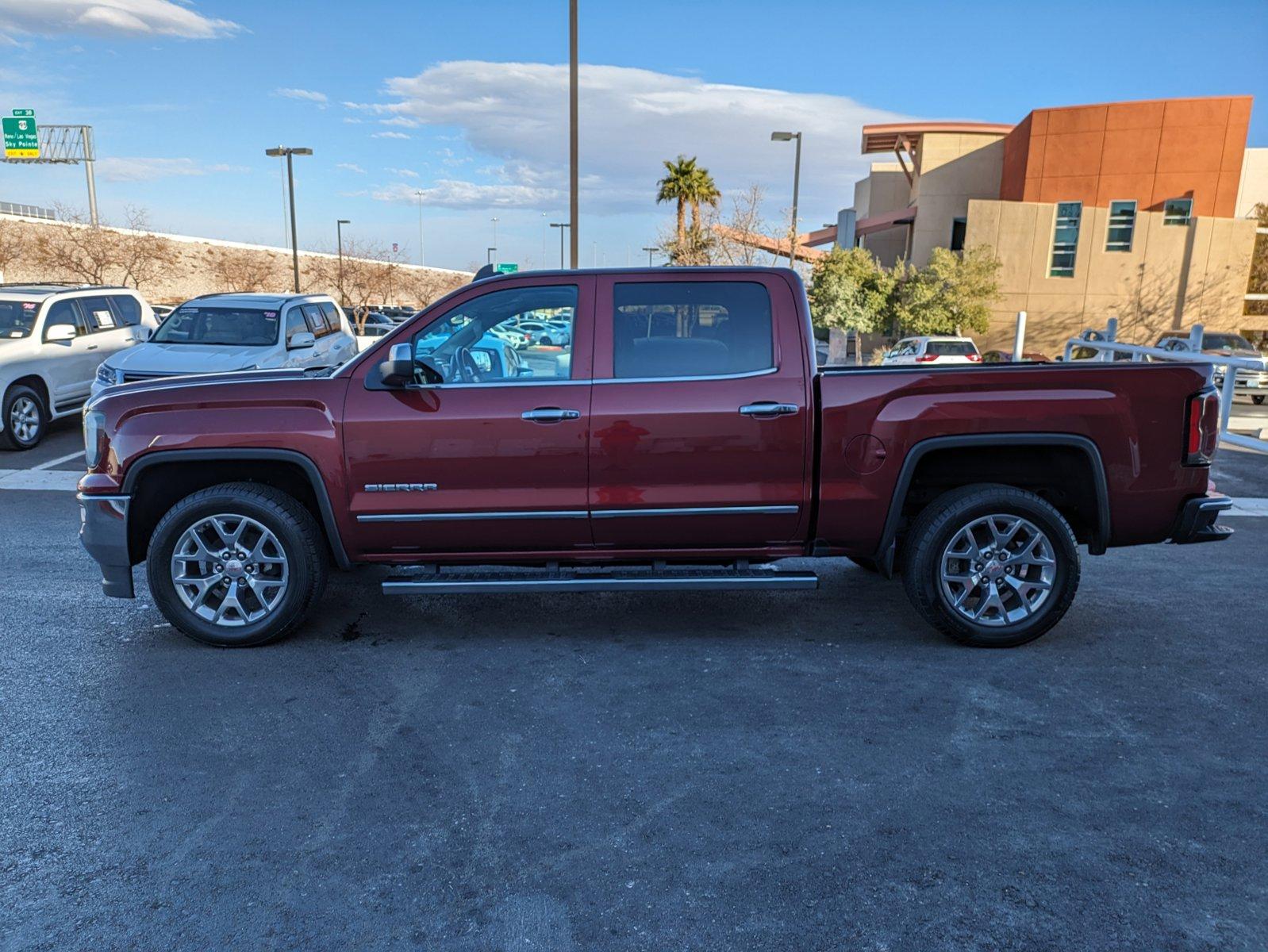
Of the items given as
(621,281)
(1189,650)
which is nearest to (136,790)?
(621,281)

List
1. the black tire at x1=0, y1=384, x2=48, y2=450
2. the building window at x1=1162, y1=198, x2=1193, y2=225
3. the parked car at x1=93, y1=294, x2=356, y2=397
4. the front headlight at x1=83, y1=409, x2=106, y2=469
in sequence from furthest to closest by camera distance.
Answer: the building window at x1=1162, y1=198, x2=1193, y2=225 → the black tire at x1=0, y1=384, x2=48, y2=450 → the parked car at x1=93, y1=294, x2=356, y2=397 → the front headlight at x1=83, y1=409, x2=106, y2=469

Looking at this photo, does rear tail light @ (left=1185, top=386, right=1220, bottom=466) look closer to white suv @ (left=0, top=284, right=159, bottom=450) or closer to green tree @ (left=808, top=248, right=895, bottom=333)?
white suv @ (left=0, top=284, right=159, bottom=450)

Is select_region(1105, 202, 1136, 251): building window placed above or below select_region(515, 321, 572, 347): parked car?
above

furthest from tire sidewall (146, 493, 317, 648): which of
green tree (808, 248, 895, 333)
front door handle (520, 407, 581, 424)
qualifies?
green tree (808, 248, 895, 333)

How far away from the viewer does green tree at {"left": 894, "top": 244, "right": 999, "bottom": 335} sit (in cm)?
3641

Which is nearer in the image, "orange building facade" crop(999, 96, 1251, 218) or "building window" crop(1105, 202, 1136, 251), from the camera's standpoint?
"orange building facade" crop(999, 96, 1251, 218)

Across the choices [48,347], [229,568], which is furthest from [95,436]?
[48,347]

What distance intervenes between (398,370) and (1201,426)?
411cm

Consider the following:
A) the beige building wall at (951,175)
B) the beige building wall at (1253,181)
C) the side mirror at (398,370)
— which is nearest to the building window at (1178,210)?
the beige building wall at (1253,181)

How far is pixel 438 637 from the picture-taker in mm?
5184

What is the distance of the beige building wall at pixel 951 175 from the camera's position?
4422 cm

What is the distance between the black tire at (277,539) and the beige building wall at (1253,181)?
157ft

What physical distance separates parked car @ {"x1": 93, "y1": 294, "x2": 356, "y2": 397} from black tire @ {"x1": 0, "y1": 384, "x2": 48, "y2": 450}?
67 cm

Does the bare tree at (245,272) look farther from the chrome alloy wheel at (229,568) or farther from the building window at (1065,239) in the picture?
the chrome alloy wheel at (229,568)
